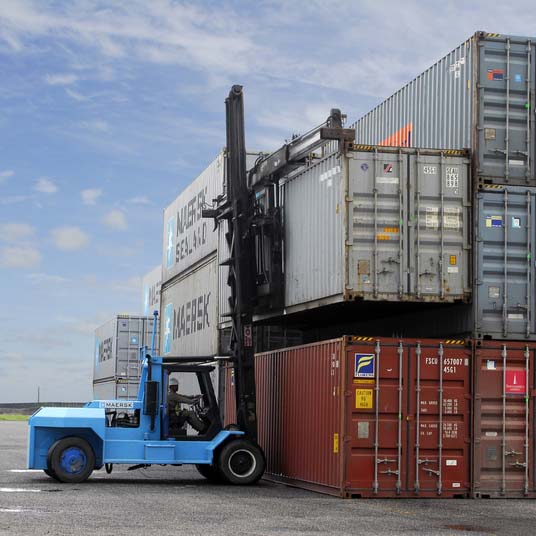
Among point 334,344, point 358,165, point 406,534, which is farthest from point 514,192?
point 406,534

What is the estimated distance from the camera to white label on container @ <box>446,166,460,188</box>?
17109 millimetres

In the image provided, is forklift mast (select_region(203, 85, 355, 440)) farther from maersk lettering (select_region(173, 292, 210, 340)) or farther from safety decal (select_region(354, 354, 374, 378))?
maersk lettering (select_region(173, 292, 210, 340))

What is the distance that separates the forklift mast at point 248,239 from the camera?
19.0m

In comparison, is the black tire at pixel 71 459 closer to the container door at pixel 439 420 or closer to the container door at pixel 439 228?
the container door at pixel 439 420

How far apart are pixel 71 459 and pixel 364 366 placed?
17.1 ft

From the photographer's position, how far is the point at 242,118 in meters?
20.1

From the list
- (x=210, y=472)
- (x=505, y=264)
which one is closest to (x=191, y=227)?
(x=210, y=472)

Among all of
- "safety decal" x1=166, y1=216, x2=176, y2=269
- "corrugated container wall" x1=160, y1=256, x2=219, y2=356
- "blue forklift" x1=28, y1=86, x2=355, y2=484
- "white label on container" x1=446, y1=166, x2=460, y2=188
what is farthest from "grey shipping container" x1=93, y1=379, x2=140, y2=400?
"white label on container" x1=446, y1=166, x2=460, y2=188

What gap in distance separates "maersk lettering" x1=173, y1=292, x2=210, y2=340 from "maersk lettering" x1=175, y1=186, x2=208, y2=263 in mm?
1507

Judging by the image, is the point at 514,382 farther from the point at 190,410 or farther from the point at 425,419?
the point at 190,410

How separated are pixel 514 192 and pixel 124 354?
2760 centimetres

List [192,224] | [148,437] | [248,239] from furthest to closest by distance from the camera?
1. [192,224]
2. [248,239]
3. [148,437]

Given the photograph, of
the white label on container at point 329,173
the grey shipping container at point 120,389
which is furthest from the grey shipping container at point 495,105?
the grey shipping container at point 120,389

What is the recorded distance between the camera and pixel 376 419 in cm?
1648
